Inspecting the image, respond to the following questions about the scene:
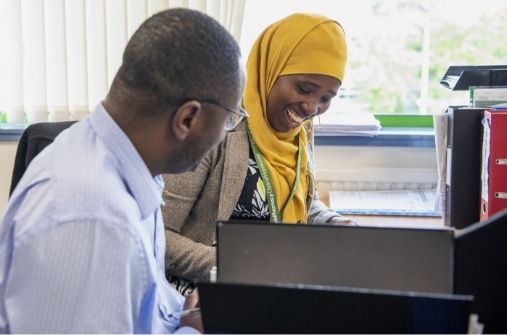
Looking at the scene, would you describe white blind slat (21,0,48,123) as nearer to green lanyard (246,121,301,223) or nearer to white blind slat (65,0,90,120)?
white blind slat (65,0,90,120)

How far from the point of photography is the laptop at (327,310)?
0.67m

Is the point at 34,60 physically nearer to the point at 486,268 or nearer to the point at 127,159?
the point at 127,159

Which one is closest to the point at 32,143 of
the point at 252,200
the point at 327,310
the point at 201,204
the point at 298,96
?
the point at 201,204

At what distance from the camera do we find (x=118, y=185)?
84 cm

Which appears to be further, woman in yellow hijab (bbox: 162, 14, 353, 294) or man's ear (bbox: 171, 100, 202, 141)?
woman in yellow hijab (bbox: 162, 14, 353, 294)

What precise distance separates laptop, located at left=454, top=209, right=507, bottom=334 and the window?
1.57 meters

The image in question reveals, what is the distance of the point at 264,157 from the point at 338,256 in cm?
74

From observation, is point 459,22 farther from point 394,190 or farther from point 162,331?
point 162,331

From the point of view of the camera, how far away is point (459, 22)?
2.38 meters

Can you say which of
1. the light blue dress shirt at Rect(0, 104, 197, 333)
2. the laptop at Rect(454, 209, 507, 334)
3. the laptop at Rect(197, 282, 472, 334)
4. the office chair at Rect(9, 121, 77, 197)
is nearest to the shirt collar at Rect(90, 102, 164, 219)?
the light blue dress shirt at Rect(0, 104, 197, 333)

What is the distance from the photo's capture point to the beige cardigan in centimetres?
143

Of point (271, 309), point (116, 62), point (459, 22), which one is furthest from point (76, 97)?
point (271, 309)

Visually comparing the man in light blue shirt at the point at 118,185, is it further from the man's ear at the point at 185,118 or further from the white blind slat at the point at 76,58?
the white blind slat at the point at 76,58

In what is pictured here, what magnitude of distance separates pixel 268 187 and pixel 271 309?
86 cm
